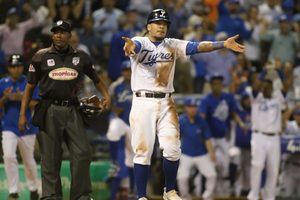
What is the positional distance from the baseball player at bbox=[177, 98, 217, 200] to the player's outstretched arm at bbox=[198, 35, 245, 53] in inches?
206

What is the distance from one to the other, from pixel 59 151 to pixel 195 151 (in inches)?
213

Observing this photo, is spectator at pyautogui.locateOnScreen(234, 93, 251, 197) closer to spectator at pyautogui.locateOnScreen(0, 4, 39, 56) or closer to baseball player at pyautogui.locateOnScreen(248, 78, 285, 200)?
baseball player at pyautogui.locateOnScreen(248, 78, 285, 200)

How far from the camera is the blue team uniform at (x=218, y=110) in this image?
17.1 meters

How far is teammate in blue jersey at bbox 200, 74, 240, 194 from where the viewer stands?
55.9ft

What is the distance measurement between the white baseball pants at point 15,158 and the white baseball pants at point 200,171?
124 inches

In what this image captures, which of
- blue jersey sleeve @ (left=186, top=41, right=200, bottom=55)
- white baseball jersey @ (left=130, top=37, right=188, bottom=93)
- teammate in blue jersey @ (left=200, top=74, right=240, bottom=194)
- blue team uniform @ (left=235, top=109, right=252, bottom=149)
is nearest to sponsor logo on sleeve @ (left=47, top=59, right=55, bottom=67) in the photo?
white baseball jersey @ (left=130, top=37, right=188, bottom=93)

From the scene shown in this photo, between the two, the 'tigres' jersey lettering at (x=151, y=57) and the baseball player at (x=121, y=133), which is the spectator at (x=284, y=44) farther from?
the 'tigres' jersey lettering at (x=151, y=57)

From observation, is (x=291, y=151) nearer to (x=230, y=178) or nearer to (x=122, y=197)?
(x=230, y=178)

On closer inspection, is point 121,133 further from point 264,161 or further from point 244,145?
point 244,145

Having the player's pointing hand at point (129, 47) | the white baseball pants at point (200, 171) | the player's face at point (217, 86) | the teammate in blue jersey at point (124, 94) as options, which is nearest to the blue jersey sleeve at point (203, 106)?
the player's face at point (217, 86)

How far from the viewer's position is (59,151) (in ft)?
37.5

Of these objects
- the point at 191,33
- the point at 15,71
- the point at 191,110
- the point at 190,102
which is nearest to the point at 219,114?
the point at 191,110

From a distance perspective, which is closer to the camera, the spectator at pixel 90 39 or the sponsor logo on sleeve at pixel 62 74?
the sponsor logo on sleeve at pixel 62 74

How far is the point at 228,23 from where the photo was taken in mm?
19906
